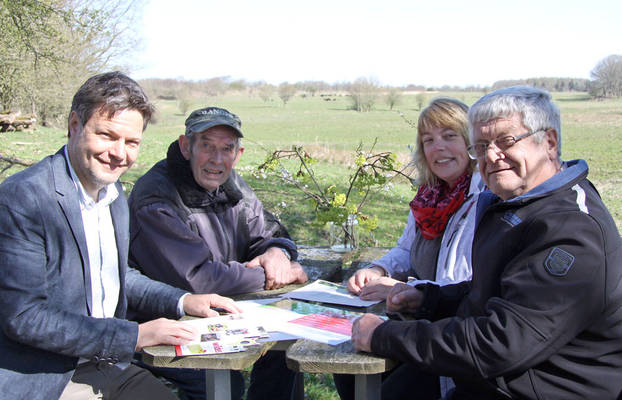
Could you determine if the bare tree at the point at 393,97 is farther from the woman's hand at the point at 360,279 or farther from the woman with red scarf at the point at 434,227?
the woman's hand at the point at 360,279

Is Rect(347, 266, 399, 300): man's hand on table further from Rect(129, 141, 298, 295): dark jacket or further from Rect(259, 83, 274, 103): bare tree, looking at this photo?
Rect(259, 83, 274, 103): bare tree

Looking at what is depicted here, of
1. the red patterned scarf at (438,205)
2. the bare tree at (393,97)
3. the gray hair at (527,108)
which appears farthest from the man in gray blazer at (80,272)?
the bare tree at (393,97)

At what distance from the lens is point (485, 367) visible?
175 centimetres

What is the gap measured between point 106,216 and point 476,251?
62.8 inches

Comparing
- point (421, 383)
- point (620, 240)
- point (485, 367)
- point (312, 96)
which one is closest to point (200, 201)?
point (421, 383)

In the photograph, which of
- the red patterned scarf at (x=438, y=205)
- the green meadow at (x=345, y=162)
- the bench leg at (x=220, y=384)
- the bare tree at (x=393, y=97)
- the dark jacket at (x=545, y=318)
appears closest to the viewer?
the dark jacket at (x=545, y=318)

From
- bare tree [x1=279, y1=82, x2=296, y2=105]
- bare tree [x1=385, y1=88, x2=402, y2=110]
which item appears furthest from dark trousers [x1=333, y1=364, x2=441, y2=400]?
bare tree [x1=279, y1=82, x2=296, y2=105]

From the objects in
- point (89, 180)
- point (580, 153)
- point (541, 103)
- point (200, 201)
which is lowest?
point (580, 153)

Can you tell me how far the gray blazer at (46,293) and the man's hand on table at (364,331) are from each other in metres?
0.85

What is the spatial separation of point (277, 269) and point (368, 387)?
113 centimetres

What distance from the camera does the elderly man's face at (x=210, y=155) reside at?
3064 mm

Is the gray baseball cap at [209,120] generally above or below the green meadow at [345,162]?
above

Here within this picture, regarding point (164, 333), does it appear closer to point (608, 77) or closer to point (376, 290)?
point (376, 290)

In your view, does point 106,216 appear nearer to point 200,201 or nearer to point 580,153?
point 200,201
